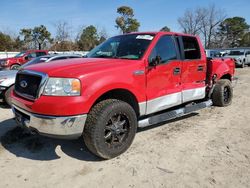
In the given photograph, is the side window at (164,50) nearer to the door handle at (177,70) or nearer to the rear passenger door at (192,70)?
the door handle at (177,70)

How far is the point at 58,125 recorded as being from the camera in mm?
3578

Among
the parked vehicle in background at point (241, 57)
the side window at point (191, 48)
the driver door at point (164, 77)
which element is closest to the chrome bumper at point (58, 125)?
the driver door at point (164, 77)

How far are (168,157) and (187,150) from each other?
0.43 metres

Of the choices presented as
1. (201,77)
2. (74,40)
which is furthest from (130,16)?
(201,77)

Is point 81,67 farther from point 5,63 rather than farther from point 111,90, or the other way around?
point 5,63

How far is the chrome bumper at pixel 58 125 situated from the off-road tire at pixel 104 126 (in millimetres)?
137

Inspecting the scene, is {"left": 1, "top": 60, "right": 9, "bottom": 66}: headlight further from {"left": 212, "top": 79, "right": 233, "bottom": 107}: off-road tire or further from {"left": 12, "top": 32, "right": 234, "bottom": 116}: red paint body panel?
{"left": 12, "top": 32, "right": 234, "bottom": 116}: red paint body panel

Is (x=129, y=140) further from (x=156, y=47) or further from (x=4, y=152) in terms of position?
(x=4, y=152)

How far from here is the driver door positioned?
4.62 m

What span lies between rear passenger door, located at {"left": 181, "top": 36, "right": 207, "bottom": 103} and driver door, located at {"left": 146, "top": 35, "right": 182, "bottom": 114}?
0.77 ft

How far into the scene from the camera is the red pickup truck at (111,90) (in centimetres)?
362

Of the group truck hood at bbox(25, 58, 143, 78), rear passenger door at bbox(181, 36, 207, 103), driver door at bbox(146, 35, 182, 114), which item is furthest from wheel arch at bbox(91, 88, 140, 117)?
rear passenger door at bbox(181, 36, 207, 103)

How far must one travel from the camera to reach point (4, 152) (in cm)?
444

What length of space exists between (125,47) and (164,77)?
89 centimetres
